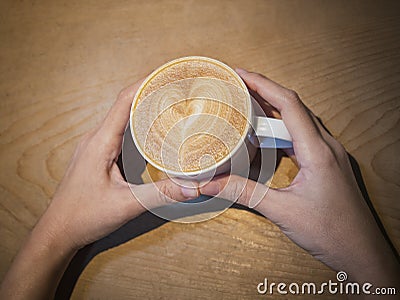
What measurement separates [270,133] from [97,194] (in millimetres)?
312

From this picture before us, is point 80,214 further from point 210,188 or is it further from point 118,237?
point 210,188

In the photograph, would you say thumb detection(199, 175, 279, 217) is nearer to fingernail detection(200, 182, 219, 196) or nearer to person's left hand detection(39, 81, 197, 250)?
fingernail detection(200, 182, 219, 196)

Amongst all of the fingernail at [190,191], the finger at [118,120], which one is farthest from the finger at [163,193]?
the finger at [118,120]

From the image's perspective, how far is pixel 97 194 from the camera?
65 centimetres

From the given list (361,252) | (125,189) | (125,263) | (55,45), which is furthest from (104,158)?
(361,252)

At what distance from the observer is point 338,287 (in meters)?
0.66

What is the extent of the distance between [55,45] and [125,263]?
504 millimetres

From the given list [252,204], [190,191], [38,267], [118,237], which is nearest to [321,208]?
[252,204]

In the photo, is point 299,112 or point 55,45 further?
point 55,45

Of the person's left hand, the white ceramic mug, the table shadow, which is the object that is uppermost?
the white ceramic mug

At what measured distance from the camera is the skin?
60 centimetres

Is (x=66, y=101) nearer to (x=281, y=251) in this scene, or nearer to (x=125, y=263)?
Answer: (x=125, y=263)

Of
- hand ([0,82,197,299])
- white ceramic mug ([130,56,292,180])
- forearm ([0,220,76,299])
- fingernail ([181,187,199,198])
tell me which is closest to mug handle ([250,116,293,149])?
white ceramic mug ([130,56,292,180])

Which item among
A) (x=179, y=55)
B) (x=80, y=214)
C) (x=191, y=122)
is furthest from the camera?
(x=179, y=55)
